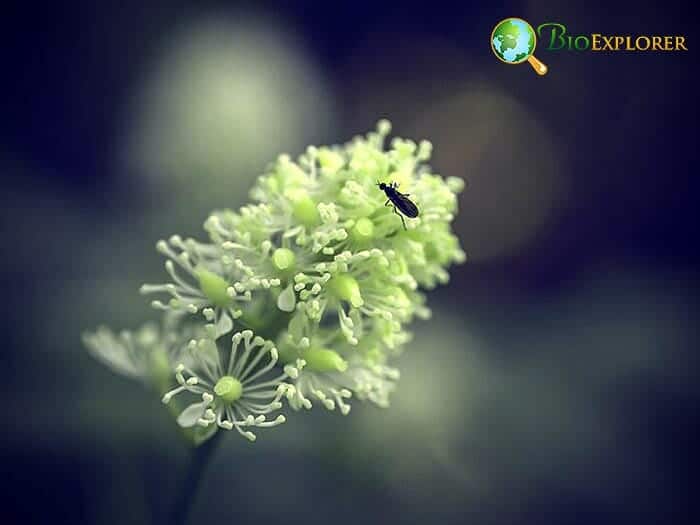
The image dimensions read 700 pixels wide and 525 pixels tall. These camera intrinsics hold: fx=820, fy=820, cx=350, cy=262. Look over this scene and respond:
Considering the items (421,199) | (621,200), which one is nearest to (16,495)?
(421,199)

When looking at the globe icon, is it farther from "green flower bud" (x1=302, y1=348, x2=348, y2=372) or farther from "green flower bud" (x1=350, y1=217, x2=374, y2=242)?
"green flower bud" (x1=302, y1=348, x2=348, y2=372)

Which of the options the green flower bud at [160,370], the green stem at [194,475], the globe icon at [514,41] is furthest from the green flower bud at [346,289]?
the globe icon at [514,41]

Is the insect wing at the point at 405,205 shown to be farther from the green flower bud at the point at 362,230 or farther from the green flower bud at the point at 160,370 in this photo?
the green flower bud at the point at 160,370

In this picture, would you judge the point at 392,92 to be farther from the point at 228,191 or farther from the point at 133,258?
the point at 133,258

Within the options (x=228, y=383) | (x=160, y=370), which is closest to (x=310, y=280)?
(x=228, y=383)

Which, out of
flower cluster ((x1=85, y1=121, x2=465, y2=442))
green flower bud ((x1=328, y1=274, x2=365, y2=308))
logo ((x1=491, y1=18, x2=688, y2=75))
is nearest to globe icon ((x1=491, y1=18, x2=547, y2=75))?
logo ((x1=491, y1=18, x2=688, y2=75))

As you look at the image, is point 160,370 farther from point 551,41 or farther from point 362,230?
point 551,41
